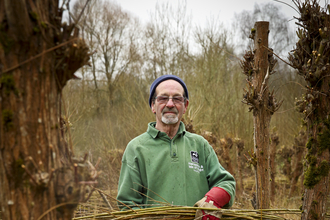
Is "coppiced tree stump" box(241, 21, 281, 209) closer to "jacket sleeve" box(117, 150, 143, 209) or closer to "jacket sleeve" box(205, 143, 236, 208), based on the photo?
"jacket sleeve" box(205, 143, 236, 208)

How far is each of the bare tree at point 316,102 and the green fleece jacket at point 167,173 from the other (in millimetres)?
742

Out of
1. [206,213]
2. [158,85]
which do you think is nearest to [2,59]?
[206,213]

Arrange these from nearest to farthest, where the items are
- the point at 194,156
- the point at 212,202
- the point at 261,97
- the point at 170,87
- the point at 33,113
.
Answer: the point at 33,113
the point at 212,202
the point at 194,156
the point at 170,87
the point at 261,97

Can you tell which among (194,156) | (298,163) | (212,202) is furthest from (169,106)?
(298,163)

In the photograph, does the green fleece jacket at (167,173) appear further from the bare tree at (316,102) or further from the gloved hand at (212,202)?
the bare tree at (316,102)

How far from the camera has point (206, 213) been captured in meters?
1.76

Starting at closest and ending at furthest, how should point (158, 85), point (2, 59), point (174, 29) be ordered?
point (2, 59), point (158, 85), point (174, 29)

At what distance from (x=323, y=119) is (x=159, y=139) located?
142cm

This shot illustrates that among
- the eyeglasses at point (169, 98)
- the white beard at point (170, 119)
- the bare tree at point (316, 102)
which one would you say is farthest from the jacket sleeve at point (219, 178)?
the bare tree at point (316, 102)

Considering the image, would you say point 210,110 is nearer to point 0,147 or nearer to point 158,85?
point 158,85

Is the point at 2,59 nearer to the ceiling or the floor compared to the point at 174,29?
nearer to the floor

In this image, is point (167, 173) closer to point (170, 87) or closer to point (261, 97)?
point (170, 87)

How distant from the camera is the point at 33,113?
115 centimetres

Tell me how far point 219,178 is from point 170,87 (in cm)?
86
